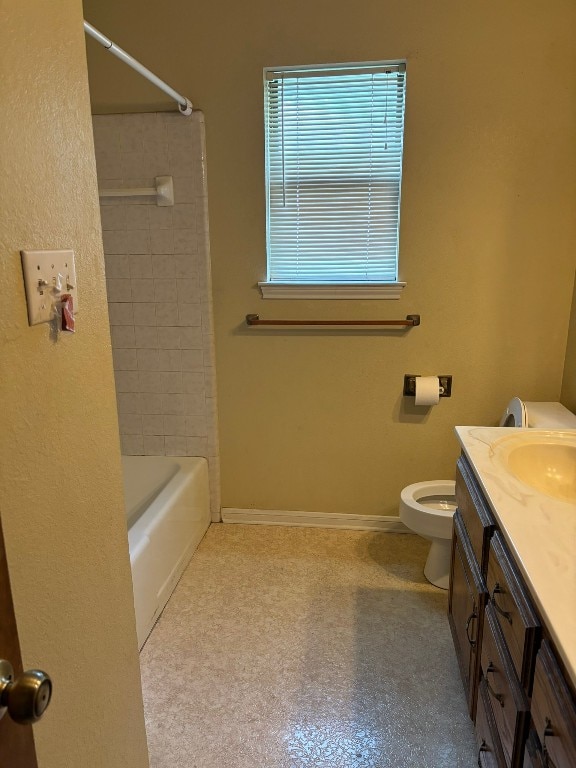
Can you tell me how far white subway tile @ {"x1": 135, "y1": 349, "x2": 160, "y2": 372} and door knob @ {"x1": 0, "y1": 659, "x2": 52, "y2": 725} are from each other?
2226 mm

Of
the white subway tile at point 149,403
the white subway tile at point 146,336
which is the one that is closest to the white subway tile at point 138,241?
the white subway tile at point 146,336

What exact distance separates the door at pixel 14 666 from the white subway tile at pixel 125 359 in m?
2.22

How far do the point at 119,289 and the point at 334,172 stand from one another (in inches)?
45.5

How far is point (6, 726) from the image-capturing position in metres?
0.64

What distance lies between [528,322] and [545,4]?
1.25 meters

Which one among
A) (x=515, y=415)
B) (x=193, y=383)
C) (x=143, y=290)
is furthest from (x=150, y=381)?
(x=515, y=415)

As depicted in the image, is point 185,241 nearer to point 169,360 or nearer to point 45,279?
point 169,360

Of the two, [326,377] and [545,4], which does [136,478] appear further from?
[545,4]

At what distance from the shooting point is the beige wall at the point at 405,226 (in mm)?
2297

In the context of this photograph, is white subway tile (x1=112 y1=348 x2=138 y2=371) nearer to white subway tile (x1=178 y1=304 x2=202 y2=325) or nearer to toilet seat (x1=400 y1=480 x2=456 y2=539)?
white subway tile (x1=178 y1=304 x2=202 y2=325)

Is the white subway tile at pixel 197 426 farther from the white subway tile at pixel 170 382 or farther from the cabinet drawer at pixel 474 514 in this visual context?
the cabinet drawer at pixel 474 514

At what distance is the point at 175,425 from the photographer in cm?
286

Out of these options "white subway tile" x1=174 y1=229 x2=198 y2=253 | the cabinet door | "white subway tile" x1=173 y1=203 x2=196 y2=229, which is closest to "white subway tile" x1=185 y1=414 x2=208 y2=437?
"white subway tile" x1=174 y1=229 x2=198 y2=253

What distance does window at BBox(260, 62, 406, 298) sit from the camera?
7.98 feet
